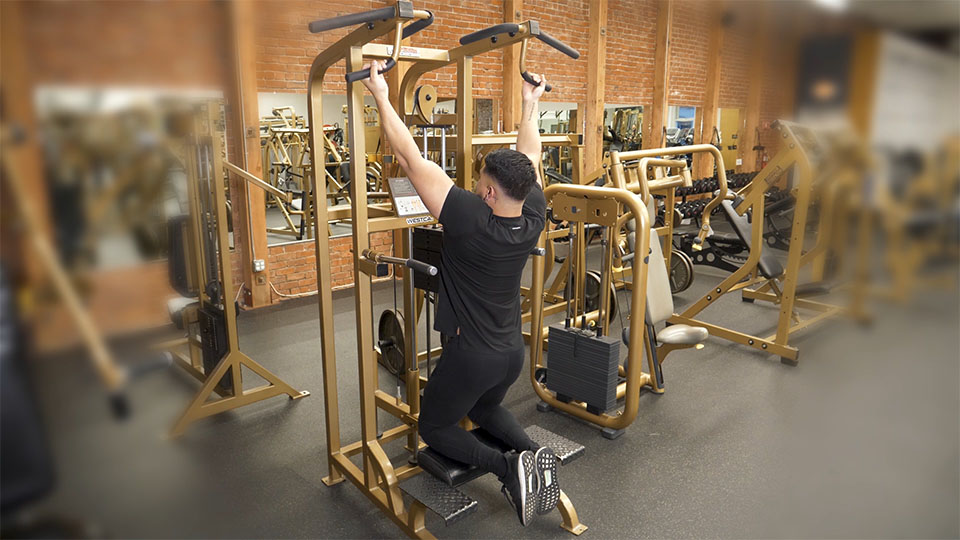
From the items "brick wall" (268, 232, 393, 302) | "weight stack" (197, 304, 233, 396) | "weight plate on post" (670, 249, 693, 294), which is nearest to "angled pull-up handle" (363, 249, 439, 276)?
"weight stack" (197, 304, 233, 396)

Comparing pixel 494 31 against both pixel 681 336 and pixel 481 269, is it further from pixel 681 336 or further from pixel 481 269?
pixel 681 336

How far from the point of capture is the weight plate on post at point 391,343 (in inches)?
155

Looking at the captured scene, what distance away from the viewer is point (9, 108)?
244 millimetres

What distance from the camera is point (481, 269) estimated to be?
2.34 meters

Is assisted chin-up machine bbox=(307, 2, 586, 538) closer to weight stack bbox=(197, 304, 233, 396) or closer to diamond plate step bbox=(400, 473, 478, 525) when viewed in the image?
diamond plate step bbox=(400, 473, 478, 525)

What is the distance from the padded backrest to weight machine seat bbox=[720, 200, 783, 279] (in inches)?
59.0

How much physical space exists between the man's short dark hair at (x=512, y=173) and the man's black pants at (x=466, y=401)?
2.17ft

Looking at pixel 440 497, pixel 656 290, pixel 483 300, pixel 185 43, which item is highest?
pixel 185 43

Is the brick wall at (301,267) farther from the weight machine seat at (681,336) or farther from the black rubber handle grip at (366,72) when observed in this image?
the black rubber handle grip at (366,72)

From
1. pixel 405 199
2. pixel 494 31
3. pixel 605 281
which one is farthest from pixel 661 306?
pixel 494 31

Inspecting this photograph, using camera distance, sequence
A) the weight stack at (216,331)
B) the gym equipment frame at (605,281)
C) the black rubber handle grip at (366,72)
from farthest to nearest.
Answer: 1. the weight stack at (216,331)
2. the gym equipment frame at (605,281)
3. the black rubber handle grip at (366,72)

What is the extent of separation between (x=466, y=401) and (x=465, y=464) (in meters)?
0.30

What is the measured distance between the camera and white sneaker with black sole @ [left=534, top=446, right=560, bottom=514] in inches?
93.9

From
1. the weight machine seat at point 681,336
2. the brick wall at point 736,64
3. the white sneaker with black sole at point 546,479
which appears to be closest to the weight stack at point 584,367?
the weight machine seat at point 681,336
